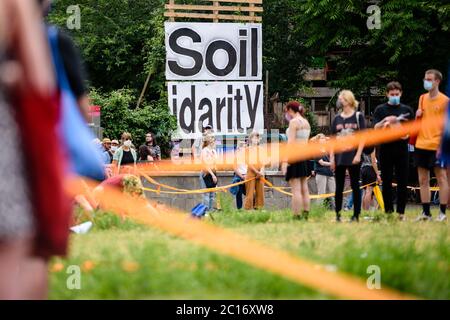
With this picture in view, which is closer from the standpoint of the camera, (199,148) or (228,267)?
(228,267)

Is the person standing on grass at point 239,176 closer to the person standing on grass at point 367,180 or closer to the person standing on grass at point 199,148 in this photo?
the person standing on grass at point 199,148

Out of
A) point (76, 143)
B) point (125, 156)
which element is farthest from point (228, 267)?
point (125, 156)

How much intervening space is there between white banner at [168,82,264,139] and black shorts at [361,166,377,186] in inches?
298

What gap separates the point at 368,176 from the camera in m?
20.2

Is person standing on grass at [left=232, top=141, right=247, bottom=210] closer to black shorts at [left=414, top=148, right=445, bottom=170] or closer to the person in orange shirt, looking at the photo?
the person in orange shirt

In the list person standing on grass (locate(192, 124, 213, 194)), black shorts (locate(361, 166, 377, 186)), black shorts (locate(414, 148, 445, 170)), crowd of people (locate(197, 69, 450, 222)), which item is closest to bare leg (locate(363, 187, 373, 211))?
black shorts (locate(361, 166, 377, 186))

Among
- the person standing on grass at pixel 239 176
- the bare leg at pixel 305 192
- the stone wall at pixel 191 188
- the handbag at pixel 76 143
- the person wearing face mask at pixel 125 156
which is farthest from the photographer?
the stone wall at pixel 191 188

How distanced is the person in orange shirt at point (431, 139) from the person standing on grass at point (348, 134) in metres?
0.79

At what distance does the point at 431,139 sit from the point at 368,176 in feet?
25.2

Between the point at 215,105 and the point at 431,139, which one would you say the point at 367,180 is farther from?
the point at 215,105

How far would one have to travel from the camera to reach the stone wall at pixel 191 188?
78.4ft

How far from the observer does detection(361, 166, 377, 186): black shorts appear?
2017 cm

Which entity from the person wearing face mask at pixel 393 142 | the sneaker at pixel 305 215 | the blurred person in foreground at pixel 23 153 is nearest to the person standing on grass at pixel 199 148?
the sneaker at pixel 305 215

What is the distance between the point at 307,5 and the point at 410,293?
31.2 meters
